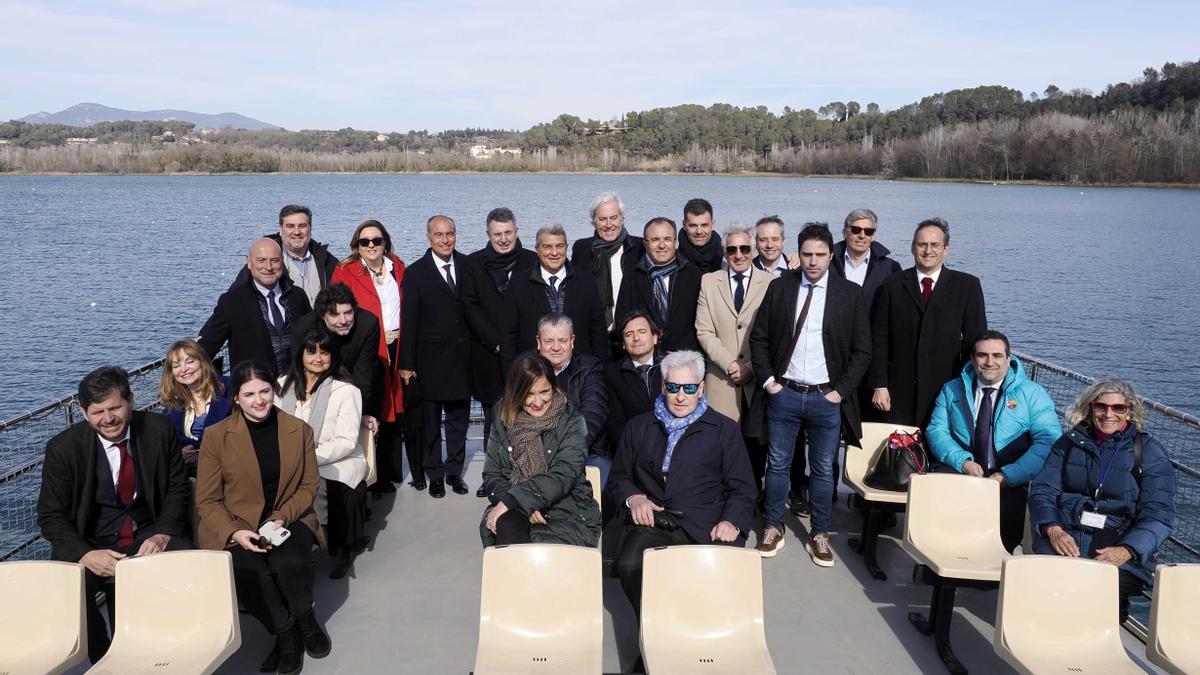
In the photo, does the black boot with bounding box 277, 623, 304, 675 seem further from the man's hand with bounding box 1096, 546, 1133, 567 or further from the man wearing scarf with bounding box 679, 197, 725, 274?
the man's hand with bounding box 1096, 546, 1133, 567

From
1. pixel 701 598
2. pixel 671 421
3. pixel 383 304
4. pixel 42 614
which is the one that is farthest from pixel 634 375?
pixel 42 614

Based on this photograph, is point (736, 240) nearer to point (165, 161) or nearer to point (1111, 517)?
point (1111, 517)

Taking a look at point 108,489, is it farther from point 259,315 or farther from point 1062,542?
point 1062,542

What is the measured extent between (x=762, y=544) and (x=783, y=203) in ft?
181

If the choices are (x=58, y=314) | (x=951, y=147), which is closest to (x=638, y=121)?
(x=951, y=147)

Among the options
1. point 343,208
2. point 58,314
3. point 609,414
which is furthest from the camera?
point 343,208

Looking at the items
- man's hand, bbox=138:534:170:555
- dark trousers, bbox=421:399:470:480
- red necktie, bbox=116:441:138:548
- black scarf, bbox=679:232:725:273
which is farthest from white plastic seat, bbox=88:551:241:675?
black scarf, bbox=679:232:725:273

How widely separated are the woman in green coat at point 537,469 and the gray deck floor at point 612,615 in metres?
0.51

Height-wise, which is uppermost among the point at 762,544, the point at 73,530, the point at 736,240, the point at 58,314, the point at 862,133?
the point at 862,133

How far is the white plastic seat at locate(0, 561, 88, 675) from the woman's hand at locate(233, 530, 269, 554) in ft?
1.85

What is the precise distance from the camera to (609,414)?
4336 millimetres

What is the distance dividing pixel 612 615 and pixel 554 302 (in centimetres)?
183

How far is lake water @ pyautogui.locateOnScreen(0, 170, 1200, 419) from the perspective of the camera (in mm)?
16719

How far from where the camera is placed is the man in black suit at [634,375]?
4199 millimetres
